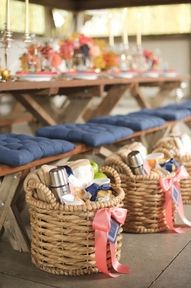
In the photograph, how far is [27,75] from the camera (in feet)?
8.35

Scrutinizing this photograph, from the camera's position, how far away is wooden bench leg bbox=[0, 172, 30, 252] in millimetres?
1889

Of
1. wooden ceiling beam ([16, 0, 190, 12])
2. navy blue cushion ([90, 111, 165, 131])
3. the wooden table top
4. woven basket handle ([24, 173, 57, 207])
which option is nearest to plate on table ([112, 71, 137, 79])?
the wooden table top

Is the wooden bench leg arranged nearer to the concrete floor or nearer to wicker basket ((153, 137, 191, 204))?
the concrete floor

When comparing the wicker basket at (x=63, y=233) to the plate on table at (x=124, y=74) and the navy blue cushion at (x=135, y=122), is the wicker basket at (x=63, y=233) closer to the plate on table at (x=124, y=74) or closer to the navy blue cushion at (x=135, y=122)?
the navy blue cushion at (x=135, y=122)

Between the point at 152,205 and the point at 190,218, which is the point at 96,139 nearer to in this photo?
the point at 152,205

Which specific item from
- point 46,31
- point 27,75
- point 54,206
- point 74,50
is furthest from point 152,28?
point 54,206

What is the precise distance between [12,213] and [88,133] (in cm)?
61

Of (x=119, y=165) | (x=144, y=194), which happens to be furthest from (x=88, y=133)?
(x=144, y=194)

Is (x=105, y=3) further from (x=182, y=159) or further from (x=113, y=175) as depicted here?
(x=113, y=175)

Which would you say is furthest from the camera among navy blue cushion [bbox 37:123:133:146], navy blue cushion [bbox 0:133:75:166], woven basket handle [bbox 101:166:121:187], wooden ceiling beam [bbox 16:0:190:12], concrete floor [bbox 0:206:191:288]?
wooden ceiling beam [bbox 16:0:190:12]

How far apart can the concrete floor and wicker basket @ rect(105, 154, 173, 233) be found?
0.08 metres

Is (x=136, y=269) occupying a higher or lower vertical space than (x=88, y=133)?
lower

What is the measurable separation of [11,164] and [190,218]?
39.2 inches

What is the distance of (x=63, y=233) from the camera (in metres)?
1.68
